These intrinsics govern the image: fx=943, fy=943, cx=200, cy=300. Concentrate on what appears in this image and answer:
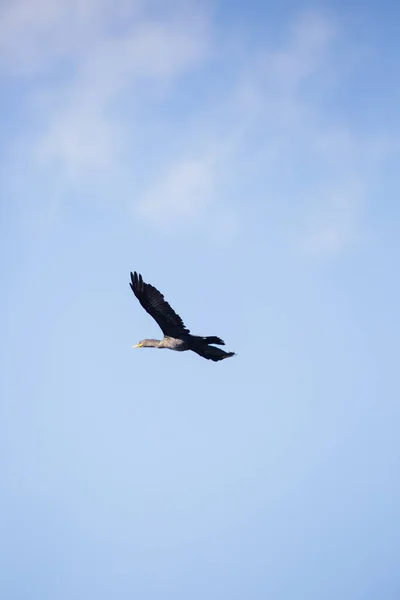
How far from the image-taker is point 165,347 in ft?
201

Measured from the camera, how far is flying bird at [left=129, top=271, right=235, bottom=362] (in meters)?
58.2

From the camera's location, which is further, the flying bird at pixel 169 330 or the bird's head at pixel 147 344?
the bird's head at pixel 147 344

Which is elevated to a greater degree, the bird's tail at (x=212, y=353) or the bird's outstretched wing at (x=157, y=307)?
the bird's outstretched wing at (x=157, y=307)

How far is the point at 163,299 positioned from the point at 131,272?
8.55 ft

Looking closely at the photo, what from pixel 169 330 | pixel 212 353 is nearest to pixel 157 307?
pixel 169 330

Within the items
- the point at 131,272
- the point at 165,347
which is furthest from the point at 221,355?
the point at 131,272

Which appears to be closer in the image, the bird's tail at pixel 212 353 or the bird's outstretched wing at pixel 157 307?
the bird's outstretched wing at pixel 157 307

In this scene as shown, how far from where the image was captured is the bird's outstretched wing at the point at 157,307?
190 ft

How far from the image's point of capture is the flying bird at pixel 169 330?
58156 millimetres

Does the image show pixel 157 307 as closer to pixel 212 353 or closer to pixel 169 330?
pixel 169 330

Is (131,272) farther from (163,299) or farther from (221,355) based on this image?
(221,355)

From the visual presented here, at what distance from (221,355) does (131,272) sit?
8062 mm

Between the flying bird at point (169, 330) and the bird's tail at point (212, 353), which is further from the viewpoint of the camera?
the bird's tail at point (212, 353)

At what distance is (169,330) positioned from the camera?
60.4 m
